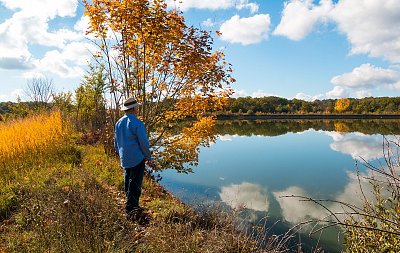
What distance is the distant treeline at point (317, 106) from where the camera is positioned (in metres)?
76.4

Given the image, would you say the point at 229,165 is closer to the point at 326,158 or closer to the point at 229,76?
the point at 326,158

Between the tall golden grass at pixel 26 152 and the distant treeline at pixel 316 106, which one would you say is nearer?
the tall golden grass at pixel 26 152

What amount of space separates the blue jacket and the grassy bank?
755mm

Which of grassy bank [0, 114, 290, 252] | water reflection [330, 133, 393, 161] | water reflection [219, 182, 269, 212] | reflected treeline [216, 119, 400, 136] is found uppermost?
Answer: grassy bank [0, 114, 290, 252]

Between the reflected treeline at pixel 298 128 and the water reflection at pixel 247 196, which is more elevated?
the reflected treeline at pixel 298 128

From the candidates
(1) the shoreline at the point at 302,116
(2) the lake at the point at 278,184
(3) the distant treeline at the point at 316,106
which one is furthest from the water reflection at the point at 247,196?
(3) the distant treeline at the point at 316,106

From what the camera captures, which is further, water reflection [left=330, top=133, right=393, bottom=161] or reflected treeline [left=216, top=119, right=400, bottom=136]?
reflected treeline [left=216, top=119, right=400, bottom=136]

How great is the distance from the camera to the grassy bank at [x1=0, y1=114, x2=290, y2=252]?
375cm

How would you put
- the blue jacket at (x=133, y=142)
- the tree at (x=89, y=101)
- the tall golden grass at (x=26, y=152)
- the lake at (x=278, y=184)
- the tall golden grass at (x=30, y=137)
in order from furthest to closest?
the tree at (x=89, y=101), the lake at (x=278, y=184), the tall golden grass at (x=30, y=137), the tall golden grass at (x=26, y=152), the blue jacket at (x=133, y=142)

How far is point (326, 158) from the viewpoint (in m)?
Answer: 18.1

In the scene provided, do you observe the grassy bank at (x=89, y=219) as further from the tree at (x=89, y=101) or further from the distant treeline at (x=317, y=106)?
the distant treeline at (x=317, y=106)

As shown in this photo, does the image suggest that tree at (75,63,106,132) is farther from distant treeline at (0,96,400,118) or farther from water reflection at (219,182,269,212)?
distant treeline at (0,96,400,118)

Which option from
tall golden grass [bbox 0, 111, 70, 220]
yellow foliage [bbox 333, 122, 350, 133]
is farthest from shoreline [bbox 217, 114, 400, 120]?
tall golden grass [bbox 0, 111, 70, 220]

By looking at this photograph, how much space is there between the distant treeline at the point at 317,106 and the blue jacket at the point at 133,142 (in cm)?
6704
